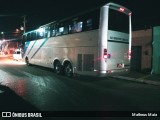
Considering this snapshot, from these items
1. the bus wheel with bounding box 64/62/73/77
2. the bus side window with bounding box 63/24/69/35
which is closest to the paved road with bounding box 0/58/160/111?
the bus wheel with bounding box 64/62/73/77

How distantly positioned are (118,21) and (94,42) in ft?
6.25

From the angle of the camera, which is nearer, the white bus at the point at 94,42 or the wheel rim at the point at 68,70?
the white bus at the point at 94,42

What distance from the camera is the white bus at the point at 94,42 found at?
10508 millimetres

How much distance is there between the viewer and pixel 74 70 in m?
12.5

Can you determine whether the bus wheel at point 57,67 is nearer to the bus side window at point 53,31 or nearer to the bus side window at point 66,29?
the bus side window at point 53,31

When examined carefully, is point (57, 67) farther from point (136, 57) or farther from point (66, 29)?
point (136, 57)

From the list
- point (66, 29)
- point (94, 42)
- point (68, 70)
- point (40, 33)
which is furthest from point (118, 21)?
point (40, 33)

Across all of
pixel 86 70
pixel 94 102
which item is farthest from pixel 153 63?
pixel 94 102

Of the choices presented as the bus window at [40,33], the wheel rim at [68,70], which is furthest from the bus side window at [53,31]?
the wheel rim at [68,70]

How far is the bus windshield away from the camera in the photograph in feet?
35.2

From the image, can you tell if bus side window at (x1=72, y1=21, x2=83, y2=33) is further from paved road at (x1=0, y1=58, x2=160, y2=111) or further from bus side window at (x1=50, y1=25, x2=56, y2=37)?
paved road at (x1=0, y1=58, x2=160, y2=111)

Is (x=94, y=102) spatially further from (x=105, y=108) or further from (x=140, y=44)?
(x=140, y=44)

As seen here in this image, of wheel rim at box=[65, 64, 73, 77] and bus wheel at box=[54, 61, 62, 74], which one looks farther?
bus wheel at box=[54, 61, 62, 74]

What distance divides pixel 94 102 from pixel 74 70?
5240 mm
